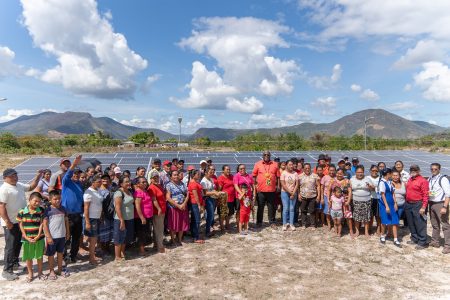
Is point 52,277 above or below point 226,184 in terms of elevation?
below

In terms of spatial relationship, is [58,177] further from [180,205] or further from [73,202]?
[180,205]

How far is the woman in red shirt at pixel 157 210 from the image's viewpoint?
5.79 metres

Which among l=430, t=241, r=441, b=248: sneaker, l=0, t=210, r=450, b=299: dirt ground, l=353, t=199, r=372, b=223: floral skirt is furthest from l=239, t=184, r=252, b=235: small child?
l=430, t=241, r=441, b=248: sneaker

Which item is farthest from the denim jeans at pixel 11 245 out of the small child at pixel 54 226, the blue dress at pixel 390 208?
the blue dress at pixel 390 208

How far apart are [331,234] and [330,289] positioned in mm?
2558

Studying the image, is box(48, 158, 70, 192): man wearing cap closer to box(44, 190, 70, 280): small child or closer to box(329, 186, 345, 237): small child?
box(44, 190, 70, 280): small child

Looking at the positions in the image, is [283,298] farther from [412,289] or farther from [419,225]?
[419,225]

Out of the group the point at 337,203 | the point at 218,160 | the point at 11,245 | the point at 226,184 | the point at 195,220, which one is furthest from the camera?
the point at 218,160

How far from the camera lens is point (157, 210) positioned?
19.0ft

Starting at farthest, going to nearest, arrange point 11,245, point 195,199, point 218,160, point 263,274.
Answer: point 218,160 → point 195,199 → point 263,274 → point 11,245

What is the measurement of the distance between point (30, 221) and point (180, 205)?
2.49 meters

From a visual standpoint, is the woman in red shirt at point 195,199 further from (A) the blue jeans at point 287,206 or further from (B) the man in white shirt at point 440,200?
(B) the man in white shirt at point 440,200

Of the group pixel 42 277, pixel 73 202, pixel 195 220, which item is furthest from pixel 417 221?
pixel 42 277

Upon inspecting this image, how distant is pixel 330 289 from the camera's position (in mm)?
4531
